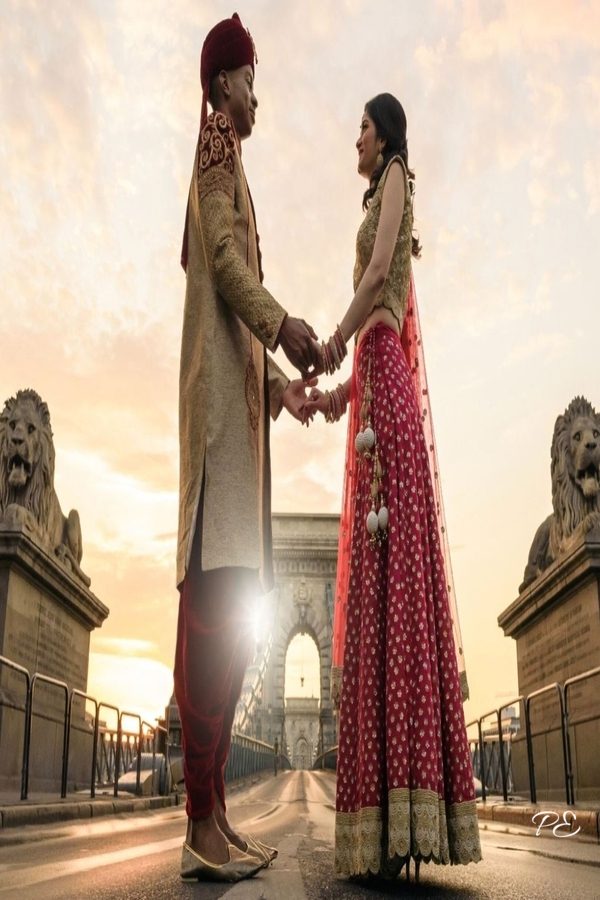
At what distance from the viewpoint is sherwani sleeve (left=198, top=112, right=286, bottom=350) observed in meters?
2.63

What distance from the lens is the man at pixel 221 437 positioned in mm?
2438

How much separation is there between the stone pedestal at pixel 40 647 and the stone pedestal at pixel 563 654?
472cm

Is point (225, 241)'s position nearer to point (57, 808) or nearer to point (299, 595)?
point (57, 808)

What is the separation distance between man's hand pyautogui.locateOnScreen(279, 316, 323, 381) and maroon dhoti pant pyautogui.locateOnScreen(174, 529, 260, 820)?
0.63 m

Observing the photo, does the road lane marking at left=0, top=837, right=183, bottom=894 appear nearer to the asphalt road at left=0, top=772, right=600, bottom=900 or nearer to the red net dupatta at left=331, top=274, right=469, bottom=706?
the asphalt road at left=0, top=772, right=600, bottom=900

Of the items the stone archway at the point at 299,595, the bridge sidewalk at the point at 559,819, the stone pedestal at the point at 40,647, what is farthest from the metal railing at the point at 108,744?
the stone archway at the point at 299,595

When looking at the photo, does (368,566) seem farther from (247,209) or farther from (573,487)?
(573,487)

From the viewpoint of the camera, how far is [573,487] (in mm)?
9773

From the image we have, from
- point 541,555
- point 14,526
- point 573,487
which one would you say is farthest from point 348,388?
point 541,555

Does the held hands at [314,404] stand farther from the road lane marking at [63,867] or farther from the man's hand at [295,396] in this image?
the road lane marking at [63,867]

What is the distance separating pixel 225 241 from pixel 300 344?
0.37 metres

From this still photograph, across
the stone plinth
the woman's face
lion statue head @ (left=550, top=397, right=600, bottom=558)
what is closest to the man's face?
the woman's face

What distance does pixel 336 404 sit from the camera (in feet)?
10.5

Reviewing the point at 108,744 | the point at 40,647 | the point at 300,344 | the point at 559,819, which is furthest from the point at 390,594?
the point at 108,744
